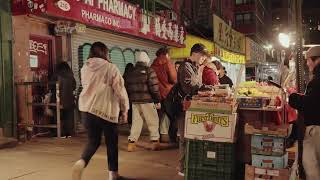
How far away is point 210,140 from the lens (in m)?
6.16

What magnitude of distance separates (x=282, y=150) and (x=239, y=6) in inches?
2853

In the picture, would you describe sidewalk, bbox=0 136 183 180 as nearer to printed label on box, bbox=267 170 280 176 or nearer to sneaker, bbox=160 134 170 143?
sneaker, bbox=160 134 170 143

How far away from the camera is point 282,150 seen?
19.2 feet

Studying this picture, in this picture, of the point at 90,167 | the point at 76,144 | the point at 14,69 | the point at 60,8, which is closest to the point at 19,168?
the point at 90,167

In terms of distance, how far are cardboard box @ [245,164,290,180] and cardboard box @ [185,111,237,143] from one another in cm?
47

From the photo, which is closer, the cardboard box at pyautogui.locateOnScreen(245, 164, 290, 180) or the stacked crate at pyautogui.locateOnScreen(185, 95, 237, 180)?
the cardboard box at pyautogui.locateOnScreen(245, 164, 290, 180)

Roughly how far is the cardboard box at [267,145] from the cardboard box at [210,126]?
0.29 m

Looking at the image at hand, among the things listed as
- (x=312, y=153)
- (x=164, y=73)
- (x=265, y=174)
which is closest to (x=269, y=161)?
(x=265, y=174)

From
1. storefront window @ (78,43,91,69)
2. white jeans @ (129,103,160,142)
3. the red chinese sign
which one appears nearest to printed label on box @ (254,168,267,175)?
white jeans @ (129,103,160,142)

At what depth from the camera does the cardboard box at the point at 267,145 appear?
5859 mm

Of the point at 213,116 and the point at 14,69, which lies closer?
the point at 213,116

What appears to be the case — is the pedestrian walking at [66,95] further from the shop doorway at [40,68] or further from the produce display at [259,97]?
the produce display at [259,97]

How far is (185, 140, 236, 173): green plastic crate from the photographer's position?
6105 millimetres

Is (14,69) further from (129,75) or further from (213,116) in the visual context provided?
(213,116)
